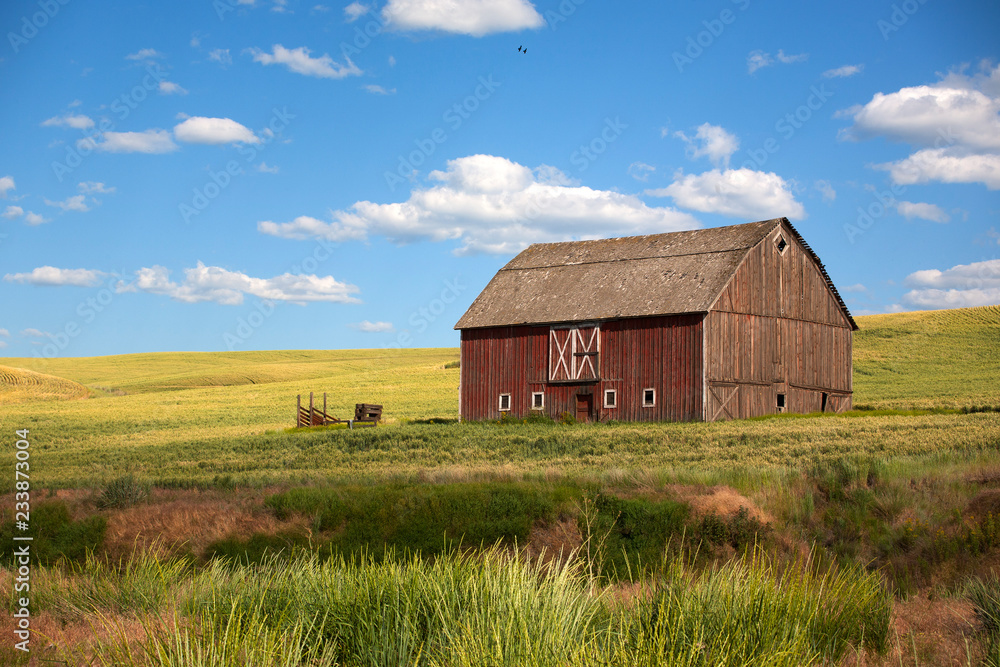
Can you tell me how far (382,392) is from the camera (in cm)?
5491

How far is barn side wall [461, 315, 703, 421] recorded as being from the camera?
32.1m

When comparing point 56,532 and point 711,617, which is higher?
point 711,617

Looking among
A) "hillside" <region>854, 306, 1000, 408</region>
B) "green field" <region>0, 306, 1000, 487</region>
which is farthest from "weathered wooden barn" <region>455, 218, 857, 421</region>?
"hillside" <region>854, 306, 1000, 408</region>

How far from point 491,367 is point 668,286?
27.7ft

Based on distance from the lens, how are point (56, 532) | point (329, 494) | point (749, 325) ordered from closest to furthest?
point (56, 532)
point (329, 494)
point (749, 325)

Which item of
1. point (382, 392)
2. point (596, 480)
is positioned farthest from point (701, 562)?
point (382, 392)

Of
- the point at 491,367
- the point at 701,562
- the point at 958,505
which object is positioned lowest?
the point at 701,562

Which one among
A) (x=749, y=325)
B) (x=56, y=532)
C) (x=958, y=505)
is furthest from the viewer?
(x=749, y=325)

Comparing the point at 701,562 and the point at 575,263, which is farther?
the point at 575,263

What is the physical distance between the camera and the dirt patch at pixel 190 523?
1396cm

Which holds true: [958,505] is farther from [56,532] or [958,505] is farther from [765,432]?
[56,532]

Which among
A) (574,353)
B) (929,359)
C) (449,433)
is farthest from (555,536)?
(929,359)

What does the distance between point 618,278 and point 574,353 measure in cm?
391

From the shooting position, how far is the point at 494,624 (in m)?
5.13
